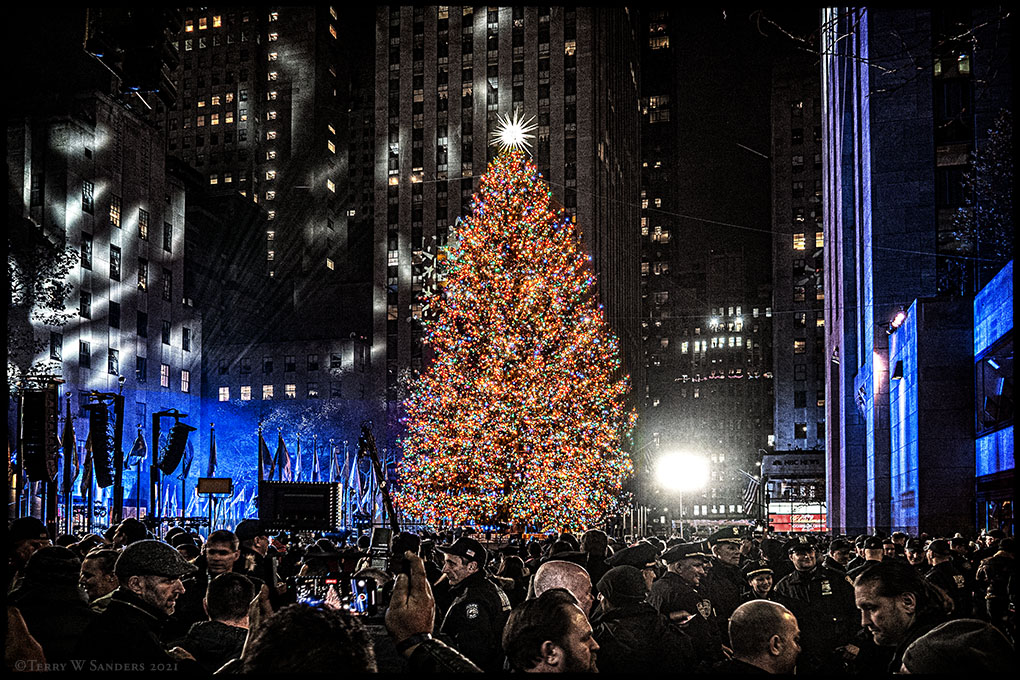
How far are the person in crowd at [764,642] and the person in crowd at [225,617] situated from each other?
2726mm

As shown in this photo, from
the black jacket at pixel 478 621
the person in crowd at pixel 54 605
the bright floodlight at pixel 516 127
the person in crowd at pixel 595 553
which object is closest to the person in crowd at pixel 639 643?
the black jacket at pixel 478 621

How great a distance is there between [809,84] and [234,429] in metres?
87.7

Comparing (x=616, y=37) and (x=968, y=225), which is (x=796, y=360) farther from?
(x=968, y=225)

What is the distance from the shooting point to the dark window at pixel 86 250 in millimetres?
74125

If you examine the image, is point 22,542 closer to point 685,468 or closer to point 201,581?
point 201,581

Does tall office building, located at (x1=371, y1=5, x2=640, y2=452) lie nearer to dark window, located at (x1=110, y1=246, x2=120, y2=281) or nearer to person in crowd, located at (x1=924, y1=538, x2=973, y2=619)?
dark window, located at (x1=110, y1=246, x2=120, y2=281)

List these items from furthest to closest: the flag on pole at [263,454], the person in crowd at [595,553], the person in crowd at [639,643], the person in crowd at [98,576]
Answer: the flag on pole at [263,454]
the person in crowd at [595,553]
the person in crowd at [98,576]
the person in crowd at [639,643]

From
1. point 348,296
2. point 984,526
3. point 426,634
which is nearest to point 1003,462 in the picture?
point 984,526

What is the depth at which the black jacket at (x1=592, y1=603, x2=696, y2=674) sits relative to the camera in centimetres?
539

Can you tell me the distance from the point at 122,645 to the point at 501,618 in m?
3.50

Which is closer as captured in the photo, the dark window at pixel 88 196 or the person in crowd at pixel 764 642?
the person in crowd at pixel 764 642

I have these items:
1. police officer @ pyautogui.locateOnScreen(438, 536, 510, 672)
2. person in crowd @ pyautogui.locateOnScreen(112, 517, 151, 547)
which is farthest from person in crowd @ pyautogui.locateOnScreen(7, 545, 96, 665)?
person in crowd @ pyautogui.locateOnScreen(112, 517, 151, 547)

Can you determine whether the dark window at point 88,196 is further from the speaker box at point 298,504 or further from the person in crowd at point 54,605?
the person in crowd at point 54,605

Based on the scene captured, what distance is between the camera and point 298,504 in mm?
23250
